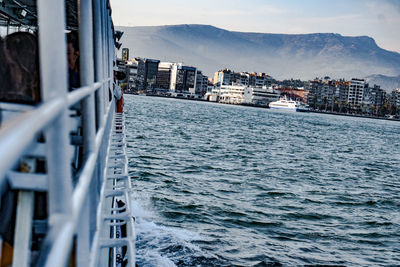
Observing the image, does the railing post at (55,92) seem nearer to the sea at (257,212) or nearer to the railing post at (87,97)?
the railing post at (87,97)

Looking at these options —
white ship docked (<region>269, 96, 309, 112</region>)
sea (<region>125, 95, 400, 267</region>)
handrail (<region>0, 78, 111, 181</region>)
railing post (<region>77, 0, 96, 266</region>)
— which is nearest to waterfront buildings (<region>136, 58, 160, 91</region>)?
white ship docked (<region>269, 96, 309, 112</region>)

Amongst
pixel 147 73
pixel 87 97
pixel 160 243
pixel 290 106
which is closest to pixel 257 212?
pixel 160 243

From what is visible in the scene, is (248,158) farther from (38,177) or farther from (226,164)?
(38,177)

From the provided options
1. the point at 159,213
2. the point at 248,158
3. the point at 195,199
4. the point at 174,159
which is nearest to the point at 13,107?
the point at 159,213

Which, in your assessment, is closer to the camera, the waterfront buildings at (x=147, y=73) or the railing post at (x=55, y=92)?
the railing post at (x=55, y=92)

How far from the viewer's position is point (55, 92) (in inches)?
36.9

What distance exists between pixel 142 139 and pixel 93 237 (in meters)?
24.8

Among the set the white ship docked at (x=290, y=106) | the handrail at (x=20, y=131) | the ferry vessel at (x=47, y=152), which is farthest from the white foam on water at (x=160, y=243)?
the white ship docked at (x=290, y=106)

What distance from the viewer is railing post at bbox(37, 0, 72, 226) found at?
930mm

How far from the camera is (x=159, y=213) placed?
430 inches

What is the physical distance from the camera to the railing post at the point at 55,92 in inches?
36.6

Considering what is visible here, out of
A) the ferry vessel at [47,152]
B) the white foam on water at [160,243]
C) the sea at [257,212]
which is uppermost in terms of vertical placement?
the ferry vessel at [47,152]

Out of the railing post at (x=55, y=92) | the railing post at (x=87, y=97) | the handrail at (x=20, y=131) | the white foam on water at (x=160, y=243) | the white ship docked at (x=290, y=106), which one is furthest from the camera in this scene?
the white ship docked at (x=290, y=106)

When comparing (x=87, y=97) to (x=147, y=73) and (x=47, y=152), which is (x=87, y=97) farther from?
(x=147, y=73)
